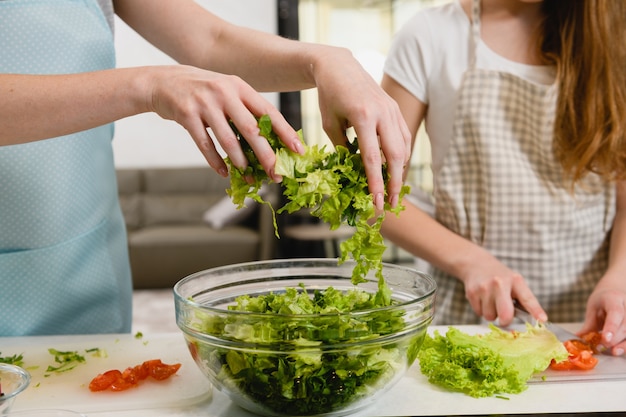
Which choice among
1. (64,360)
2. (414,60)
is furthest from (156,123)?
(64,360)

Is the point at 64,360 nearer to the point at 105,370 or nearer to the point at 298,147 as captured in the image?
the point at 105,370

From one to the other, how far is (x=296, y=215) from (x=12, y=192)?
4.50 meters

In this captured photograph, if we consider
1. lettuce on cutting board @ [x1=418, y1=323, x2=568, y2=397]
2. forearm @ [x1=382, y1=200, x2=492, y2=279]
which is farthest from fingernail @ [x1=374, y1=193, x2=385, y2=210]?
forearm @ [x1=382, y1=200, x2=492, y2=279]

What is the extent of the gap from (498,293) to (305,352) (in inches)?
24.7

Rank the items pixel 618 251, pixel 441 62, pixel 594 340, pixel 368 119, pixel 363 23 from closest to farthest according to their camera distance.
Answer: pixel 368 119 < pixel 594 340 < pixel 618 251 < pixel 441 62 < pixel 363 23

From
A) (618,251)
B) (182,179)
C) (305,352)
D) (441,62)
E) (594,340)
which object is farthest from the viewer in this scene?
(182,179)

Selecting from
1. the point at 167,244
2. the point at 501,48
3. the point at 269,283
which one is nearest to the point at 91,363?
the point at 269,283

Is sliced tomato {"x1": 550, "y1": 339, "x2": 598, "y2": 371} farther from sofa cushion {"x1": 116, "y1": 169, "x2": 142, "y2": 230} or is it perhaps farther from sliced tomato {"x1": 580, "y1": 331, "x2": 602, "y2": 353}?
sofa cushion {"x1": 116, "y1": 169, "x2": 142, "y2": 230}

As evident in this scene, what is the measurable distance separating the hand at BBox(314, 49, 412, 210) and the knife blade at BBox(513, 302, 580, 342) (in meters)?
0.47

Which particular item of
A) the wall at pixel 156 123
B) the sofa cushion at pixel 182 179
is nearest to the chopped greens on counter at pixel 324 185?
the wall at pixel 156 123

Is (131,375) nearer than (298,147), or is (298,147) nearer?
(298,147)

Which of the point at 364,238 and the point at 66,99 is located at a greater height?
the point at 66,99

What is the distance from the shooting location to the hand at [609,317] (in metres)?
1.20

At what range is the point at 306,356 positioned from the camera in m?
0.87
